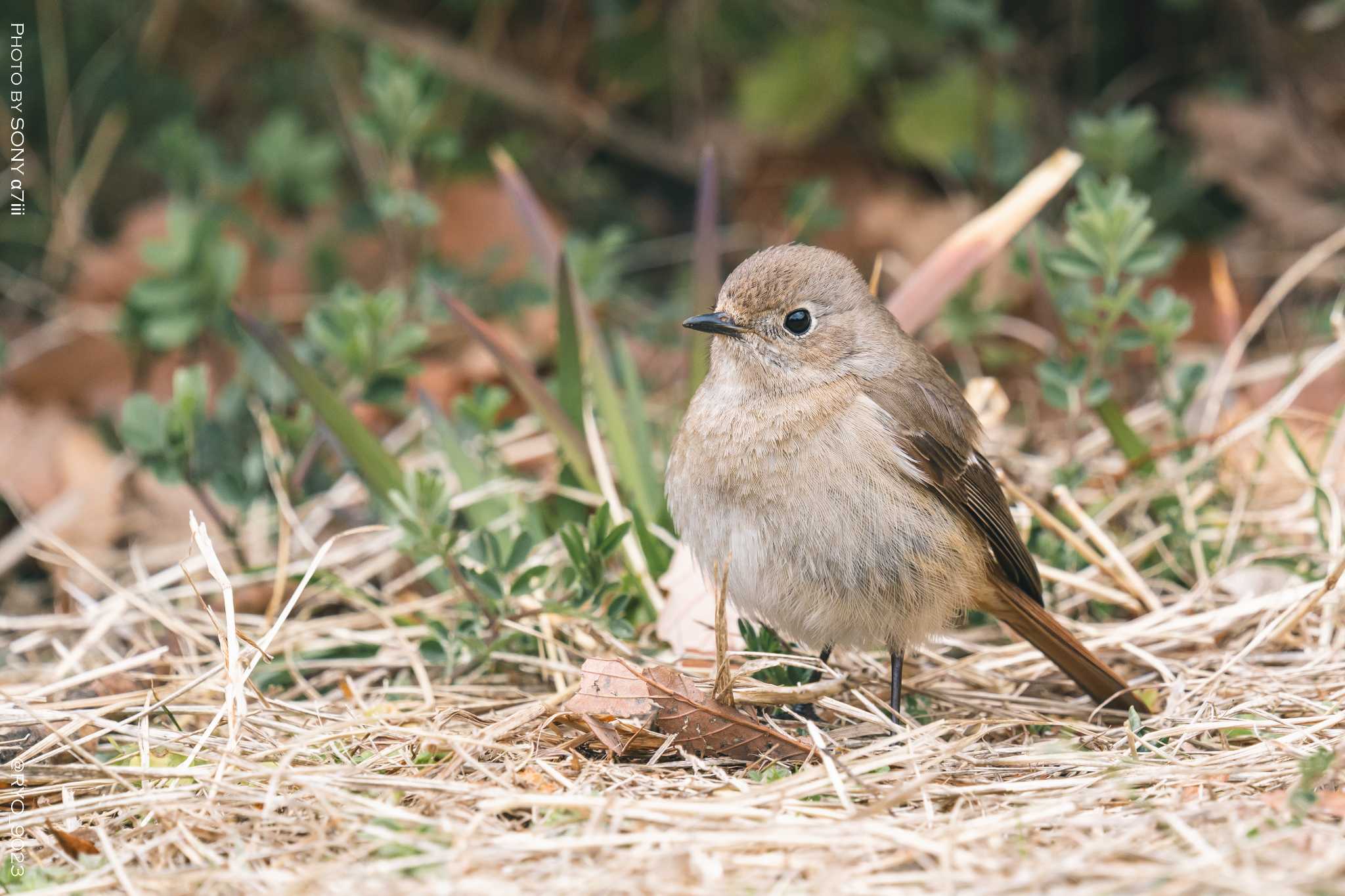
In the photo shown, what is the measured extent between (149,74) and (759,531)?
158 inches

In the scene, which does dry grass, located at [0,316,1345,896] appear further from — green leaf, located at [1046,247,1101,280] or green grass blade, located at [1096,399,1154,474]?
green leaf, located at [1046,247,1101,280]

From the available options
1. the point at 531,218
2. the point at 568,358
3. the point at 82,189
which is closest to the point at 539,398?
the point at 568,358

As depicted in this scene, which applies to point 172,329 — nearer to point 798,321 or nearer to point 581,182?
point 798,321

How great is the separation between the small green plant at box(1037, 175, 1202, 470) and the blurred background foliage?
0.02m

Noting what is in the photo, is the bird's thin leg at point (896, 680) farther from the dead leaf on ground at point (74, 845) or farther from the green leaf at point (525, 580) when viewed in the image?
the dead leaf on ground at point (74, 845)

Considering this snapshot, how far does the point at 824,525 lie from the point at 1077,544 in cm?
98

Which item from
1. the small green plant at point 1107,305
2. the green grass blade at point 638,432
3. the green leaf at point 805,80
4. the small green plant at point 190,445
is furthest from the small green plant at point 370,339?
the green leaf at point 805,80

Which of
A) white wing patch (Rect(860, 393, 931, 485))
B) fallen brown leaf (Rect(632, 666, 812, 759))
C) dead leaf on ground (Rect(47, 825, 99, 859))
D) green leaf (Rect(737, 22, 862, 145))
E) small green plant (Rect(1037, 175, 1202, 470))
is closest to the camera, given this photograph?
dead leaf on ground (Rect(47, 825, 99, 859))

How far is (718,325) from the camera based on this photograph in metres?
3.43

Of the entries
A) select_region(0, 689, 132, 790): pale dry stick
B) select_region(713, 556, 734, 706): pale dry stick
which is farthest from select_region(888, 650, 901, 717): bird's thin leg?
select_region(0, 689, 132, 790): pale dry stick

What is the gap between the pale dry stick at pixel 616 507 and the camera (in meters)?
3.77

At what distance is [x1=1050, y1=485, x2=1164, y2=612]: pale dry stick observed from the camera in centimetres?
372

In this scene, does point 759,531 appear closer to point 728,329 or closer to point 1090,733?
point 728,329

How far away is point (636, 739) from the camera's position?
2.92m
